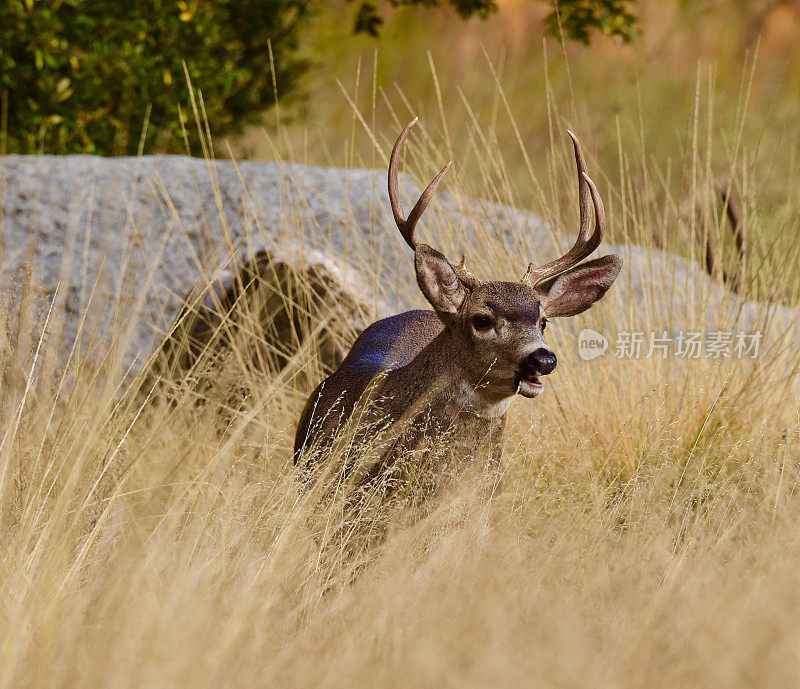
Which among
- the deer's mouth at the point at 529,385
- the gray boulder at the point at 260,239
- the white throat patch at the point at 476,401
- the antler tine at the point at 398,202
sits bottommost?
the gray boulder at the point at 260,239

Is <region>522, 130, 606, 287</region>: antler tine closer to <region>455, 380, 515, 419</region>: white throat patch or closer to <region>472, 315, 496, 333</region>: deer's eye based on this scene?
<region>472, 315, 496, 333</region>: deer's eye

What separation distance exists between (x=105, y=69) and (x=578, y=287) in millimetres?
4258

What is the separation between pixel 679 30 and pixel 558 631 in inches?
402

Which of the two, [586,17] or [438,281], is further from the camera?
[586,17]

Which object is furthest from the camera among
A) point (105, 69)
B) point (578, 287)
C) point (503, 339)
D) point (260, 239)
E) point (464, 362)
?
point (105, 69)

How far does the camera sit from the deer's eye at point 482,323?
115 inches

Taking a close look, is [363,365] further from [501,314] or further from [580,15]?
[580,15]

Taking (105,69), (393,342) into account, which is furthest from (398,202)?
(105,69)

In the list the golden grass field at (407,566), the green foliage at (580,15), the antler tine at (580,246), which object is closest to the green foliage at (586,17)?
the green foliage at (580,15)

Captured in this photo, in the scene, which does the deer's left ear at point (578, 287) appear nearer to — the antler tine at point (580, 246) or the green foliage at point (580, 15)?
the antler tine at point (580, 246)

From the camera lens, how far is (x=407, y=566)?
94.7 inches

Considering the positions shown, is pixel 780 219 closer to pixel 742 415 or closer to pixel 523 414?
pixel 742 415

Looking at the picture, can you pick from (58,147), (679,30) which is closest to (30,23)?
(58,147)

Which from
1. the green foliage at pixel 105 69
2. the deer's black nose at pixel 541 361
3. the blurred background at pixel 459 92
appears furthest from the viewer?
the green foliage at pixel 105 69
